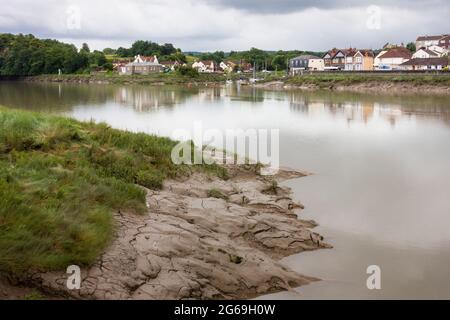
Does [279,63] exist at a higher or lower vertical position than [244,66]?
higher

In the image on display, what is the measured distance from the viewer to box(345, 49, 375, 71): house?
12106 cm

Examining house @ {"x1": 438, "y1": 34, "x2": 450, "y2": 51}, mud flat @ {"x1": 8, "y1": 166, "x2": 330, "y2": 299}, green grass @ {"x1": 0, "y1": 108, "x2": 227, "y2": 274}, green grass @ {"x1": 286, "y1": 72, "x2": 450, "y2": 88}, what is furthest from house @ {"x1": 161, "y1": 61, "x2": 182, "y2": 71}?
mud flat @ {"x1": 8, "y1": 166, "x2": 330, "y2": 299}

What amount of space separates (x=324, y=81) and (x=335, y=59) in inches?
1379

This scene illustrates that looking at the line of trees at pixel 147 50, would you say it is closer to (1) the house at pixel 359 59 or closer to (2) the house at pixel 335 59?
(2) the house at pixel 335 59

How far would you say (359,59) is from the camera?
4811 inches

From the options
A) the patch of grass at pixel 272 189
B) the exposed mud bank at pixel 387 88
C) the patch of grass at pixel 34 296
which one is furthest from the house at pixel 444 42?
the patch of grass at pixel 34 296

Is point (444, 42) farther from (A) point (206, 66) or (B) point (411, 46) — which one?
(A) point (206, 66)

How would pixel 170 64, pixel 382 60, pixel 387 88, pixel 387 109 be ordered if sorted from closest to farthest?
pixel 387 109 < pixel 387 88 < pixel 382 60 < pixel 170 64

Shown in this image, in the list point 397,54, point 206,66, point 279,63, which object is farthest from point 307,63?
point 206,66

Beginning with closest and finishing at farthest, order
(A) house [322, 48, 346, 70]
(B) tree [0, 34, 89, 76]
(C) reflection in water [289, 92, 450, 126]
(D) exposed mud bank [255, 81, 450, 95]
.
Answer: (C) reflection in water [289, 92, 450, 126], (D) exposed mud bank [255, 81, 450, 95], (A) house [322, 48, 346, 70], (B) tree [0, 34, 89, 76]

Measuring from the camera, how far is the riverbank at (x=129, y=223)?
29.9 feet

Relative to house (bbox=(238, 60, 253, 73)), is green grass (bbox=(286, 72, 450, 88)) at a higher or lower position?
lower

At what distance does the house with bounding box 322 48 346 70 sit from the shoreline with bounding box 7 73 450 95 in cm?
2196

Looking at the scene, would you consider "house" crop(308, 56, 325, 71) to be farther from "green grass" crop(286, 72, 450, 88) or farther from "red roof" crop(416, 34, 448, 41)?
"red roof" crop(416, 34, 448, 41)
